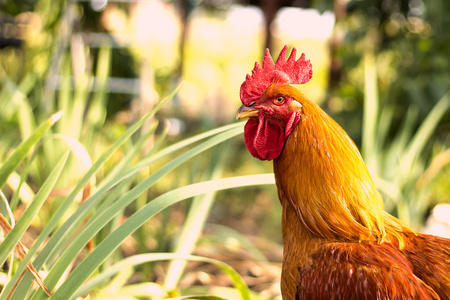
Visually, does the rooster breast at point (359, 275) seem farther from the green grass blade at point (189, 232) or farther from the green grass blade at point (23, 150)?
the green grass blade at point (189, 232)

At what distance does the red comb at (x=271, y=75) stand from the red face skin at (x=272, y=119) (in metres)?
0.03

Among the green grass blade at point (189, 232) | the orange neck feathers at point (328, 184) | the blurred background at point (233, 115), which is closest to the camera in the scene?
the orange neck feathers at point (328, 184)

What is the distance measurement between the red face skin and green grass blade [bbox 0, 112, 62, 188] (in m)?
0.46

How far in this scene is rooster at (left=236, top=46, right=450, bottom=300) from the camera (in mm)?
863

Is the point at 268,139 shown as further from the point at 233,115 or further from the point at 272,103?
the point at 233,115

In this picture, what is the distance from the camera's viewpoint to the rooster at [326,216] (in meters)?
0.86

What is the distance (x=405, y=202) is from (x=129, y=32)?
3679 mm

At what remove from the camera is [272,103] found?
1.04m

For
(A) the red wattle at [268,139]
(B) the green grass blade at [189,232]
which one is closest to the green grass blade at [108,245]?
(A) the red wattle at [268,139]

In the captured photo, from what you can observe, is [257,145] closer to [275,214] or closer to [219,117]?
[275,214]

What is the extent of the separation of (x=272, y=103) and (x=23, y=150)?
583 millimetres

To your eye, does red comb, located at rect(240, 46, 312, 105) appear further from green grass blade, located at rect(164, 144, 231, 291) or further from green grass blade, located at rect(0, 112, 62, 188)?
green grass blade, located at rect(164, 144, 231, 291)

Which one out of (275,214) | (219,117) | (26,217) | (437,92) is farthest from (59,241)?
(219,117)

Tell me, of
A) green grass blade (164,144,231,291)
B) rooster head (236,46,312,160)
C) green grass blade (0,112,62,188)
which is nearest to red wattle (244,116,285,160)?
rooster head (236,46,312,160)
